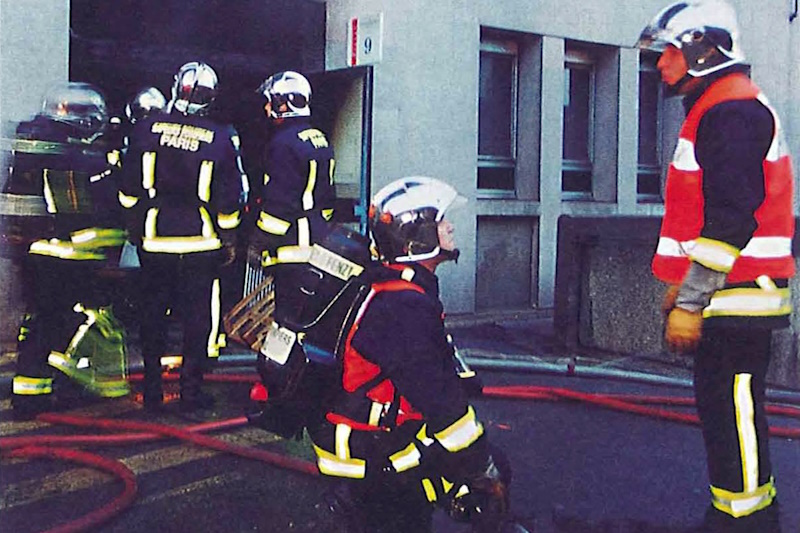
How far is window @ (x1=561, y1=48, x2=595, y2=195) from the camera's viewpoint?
33.5ft

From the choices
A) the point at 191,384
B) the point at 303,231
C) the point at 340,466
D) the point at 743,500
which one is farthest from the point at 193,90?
the point at 743,500

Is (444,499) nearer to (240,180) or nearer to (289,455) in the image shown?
(289,455)

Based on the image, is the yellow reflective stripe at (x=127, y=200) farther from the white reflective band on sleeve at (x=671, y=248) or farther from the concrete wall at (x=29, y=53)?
the white reflective band on sleeve at (x=671, y=248)

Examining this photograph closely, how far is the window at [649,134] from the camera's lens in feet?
35.1

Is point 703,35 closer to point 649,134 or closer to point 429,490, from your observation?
point 429,490

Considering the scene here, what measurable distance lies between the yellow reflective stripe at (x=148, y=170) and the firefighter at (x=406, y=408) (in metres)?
2.45

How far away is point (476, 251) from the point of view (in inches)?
367

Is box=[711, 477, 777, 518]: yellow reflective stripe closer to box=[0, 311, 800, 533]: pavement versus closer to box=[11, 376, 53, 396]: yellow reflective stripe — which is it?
box=[0, 311, 800, 533]: pavement

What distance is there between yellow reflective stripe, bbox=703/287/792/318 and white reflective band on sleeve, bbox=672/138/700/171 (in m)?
0.40

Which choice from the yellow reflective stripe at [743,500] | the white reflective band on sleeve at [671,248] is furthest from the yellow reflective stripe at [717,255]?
the yellow reflective stripe at [743,500]

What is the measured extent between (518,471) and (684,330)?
5.29 ft

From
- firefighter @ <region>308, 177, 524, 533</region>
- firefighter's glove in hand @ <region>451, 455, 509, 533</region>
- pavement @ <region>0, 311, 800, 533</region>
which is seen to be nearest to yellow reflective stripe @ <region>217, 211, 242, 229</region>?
pavement @ <region>0, 311, 800, 533</region>

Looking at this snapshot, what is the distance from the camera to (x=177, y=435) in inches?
182

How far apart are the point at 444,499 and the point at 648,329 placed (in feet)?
14.1
